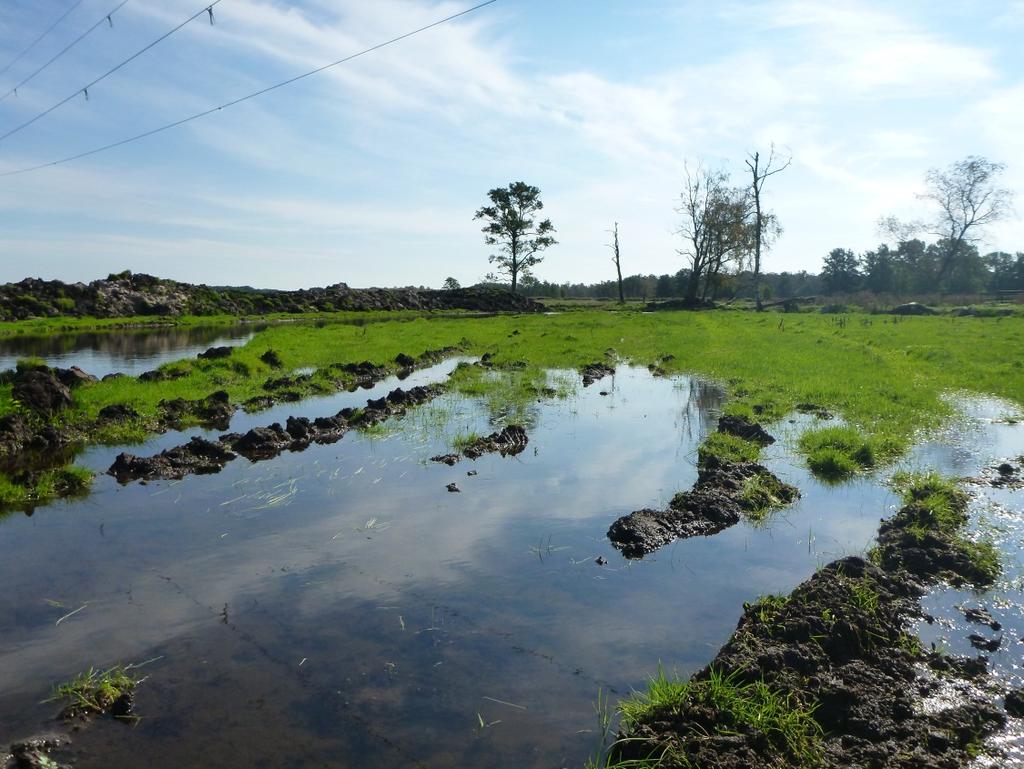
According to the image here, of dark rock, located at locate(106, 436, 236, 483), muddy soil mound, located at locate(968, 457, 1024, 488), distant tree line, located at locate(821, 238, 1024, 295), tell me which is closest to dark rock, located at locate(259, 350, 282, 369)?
dark rock, located at locate(106, 436, 236, 483)

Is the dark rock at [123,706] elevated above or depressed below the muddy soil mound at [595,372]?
below

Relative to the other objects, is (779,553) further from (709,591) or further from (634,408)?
(634,408)

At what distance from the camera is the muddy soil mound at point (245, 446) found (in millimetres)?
10250

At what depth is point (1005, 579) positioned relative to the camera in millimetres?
6266

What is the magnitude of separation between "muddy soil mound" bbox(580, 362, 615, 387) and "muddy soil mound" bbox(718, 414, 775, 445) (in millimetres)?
6288

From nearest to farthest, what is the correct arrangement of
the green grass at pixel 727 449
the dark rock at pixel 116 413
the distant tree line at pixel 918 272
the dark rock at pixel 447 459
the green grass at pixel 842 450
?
the green grass at pixel 842 450
the green grass at pixel 727 449
the dark rock at pixel 447 459
the dark rock at pixel 116 413
the distant tree line at pixel 918 272

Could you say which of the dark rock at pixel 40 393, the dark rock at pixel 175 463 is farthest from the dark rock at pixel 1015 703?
the dark rock at pixel 40 393

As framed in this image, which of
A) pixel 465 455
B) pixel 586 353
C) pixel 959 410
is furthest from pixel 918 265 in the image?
pixel 465 455

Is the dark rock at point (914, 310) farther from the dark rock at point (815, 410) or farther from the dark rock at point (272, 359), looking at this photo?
the dark rock at point (272, 359)

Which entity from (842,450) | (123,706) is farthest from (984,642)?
(123,706)

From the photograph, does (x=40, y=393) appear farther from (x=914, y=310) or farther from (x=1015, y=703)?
(x=914, y=310)

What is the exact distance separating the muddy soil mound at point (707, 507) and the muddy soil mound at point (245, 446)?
6.54 meters

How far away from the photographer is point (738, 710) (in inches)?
163

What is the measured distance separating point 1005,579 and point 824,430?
5.57m
